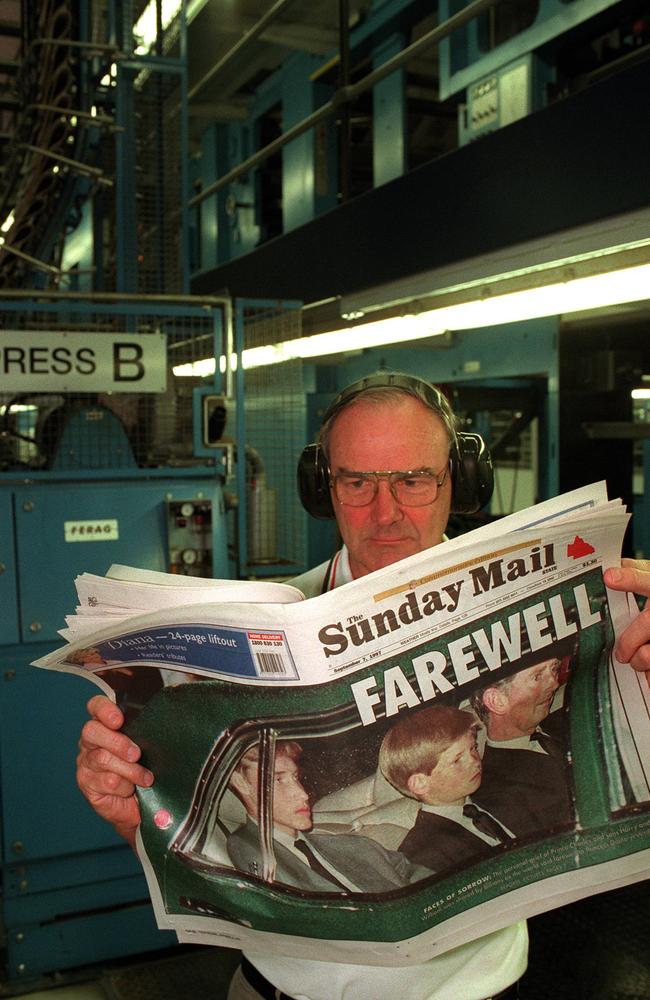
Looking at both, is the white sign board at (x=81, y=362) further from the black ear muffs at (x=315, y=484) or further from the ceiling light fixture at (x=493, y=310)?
the black ear muffs at (x=315, y=484)

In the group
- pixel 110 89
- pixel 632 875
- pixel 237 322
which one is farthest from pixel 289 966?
pixel 110 89

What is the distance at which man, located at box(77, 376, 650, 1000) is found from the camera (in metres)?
1.31

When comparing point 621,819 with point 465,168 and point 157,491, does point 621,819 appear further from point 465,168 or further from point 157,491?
point 157,491

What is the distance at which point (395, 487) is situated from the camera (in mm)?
1620

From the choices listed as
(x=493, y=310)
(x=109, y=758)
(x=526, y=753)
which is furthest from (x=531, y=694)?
(x=493, y=310)

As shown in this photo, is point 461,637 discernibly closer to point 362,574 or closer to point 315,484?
point 362,574

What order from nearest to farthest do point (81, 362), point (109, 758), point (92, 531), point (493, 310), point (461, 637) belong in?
point (461, 637)
point (109, 758)
point (493, 310)
point (81, 362)
point (92, 531)

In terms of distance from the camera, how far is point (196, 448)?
364cm

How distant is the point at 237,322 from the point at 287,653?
2.81 m

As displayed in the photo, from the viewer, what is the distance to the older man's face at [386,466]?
63.4 inches

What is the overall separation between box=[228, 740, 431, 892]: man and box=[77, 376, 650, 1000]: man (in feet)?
0.66

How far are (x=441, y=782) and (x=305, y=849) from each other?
0.71 ft

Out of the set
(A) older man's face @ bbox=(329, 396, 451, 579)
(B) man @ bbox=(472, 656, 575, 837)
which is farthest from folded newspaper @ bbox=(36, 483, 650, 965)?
(A) older man's face @ bbox=(329, 396, 451, 579)

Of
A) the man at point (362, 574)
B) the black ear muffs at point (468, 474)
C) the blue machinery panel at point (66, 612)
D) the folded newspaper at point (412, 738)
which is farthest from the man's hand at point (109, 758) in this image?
the blue machinery panel at point (66, 612)
